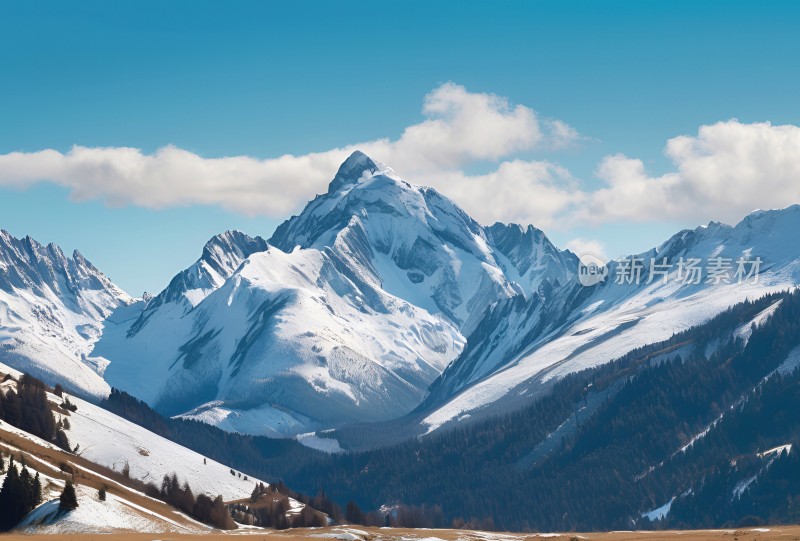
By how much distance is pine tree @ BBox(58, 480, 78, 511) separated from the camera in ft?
546

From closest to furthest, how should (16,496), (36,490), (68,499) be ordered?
(16,496), (68,499), (36,490)

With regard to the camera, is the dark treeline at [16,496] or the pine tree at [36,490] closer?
the dark treeline at [16,496]

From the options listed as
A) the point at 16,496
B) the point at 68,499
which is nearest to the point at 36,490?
the point at 16,496

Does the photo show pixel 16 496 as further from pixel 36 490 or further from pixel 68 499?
pixel 68 499

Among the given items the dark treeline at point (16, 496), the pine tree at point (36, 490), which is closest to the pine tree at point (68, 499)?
the pine tree at point (36, 490)

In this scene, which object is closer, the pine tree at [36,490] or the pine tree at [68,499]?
the pine tree at [68,499]

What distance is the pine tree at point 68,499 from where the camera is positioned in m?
166

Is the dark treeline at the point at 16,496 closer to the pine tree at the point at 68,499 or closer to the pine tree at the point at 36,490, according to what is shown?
the pine tree at the point at 36,490

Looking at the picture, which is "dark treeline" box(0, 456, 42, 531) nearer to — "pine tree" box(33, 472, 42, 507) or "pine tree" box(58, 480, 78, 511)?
"pine tree" box(33, 472, 42, 507)

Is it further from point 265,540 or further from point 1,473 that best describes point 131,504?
point 265,540

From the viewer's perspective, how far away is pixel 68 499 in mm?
167000

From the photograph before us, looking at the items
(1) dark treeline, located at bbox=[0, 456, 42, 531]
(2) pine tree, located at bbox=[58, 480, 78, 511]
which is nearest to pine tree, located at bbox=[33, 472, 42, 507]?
(1) dark treeline, located at bbox=[0, 456, 42, 531]

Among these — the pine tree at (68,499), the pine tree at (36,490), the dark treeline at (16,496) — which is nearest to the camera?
the dark treeline at (16,496)

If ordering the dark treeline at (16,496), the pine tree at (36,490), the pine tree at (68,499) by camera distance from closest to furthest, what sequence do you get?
the dark treeline at (16,496)
the pine tree at (68,499)
the pine tree at (36,490)
